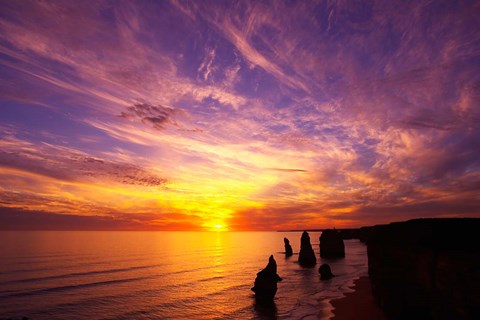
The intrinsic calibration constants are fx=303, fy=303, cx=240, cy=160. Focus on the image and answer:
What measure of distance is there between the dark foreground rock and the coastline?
11.2ft

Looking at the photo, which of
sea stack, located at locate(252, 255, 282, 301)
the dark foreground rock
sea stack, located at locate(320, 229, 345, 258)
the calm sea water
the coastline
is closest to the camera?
the dark foreground rock

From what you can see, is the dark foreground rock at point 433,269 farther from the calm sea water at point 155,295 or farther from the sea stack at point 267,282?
the sea stack at point 267,282

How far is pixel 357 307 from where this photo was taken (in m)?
30.5

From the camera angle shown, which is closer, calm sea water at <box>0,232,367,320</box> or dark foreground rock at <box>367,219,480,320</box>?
dark foreground rock at <box>367,219,480,320</box>

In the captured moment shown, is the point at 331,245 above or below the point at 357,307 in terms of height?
above

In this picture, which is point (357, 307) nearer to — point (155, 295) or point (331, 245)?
point (155, 295)

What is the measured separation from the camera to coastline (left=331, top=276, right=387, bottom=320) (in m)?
27.2

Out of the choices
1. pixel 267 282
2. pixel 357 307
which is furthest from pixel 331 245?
pixel 357 307

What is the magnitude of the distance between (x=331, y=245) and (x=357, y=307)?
65.9 metres

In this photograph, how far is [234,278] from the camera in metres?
57.8

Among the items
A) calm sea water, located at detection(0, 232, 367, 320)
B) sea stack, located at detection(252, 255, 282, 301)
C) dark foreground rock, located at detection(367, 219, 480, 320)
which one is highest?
dark foreground rock, located at detection(367, 219, 480, 320)

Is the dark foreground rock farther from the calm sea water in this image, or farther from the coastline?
the calm sea water

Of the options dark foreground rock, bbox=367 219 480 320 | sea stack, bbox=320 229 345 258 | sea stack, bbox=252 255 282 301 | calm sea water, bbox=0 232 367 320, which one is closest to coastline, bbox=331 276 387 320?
calm sea water, bbox=0 232 367 320

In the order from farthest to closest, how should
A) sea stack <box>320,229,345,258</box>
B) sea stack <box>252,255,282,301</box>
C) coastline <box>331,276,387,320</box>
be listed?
sea stack <box>320,229,345,258</box> → sea stack <box>252,255,282,301</box> → coastline <box>331,276,387,320</box>
